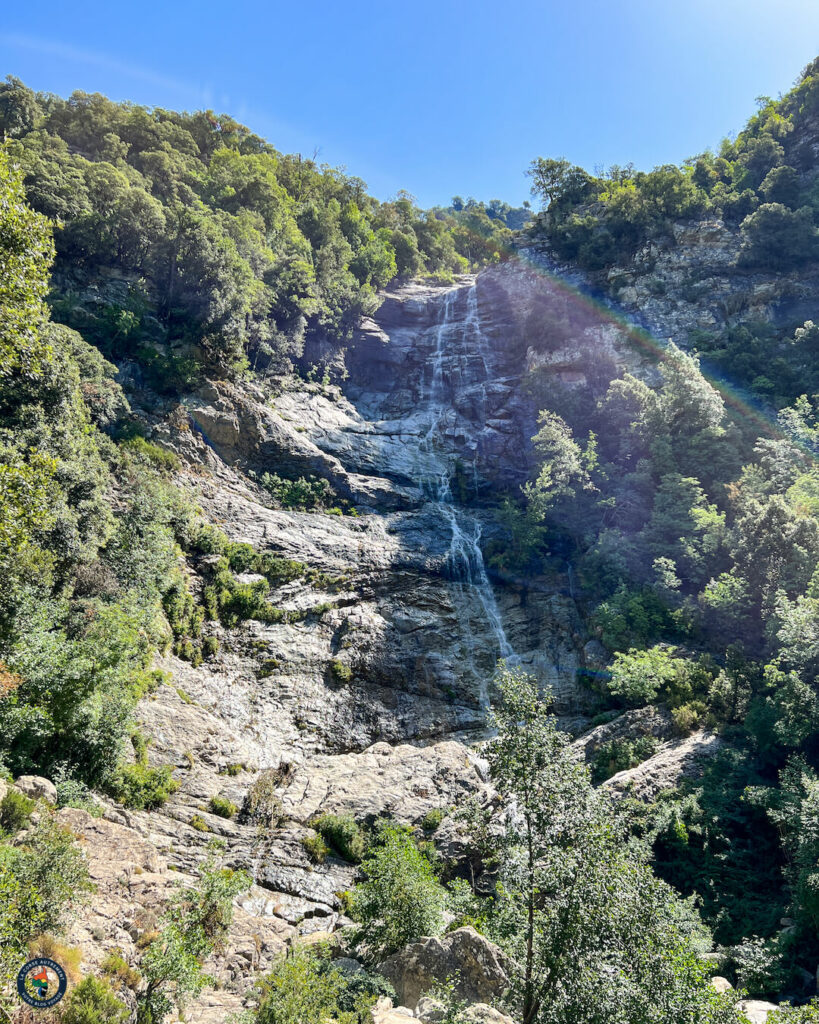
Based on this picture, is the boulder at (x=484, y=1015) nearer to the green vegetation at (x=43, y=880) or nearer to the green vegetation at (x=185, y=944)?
the green vegetation at (x=185, y=944)

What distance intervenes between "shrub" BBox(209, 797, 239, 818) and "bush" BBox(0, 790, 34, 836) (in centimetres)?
583

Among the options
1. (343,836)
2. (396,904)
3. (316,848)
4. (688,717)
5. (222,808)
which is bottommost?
(316,848)

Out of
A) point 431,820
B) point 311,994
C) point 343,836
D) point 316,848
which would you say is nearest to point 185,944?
point 311,994

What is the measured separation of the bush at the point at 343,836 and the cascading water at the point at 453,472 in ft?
28.3

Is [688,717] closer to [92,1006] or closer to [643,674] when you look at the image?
[643,674]

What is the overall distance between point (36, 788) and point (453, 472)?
89.7ft

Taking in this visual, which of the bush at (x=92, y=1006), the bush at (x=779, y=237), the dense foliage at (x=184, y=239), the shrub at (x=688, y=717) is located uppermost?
the bush at (x=779, y=237)

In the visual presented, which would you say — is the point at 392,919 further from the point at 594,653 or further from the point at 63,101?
the point at 63,101

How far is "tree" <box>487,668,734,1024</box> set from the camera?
6.99m

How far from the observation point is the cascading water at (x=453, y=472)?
2672cm

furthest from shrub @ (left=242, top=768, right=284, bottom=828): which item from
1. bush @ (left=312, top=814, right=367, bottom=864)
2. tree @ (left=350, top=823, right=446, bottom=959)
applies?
tree @ (left=350, top=823, right=446, bottom=959)

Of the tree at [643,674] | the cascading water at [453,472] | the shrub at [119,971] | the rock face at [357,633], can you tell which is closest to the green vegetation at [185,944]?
the shrub at [119,971]

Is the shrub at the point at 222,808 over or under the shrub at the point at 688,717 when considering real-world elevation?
under

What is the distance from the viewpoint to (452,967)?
10.6 meters
